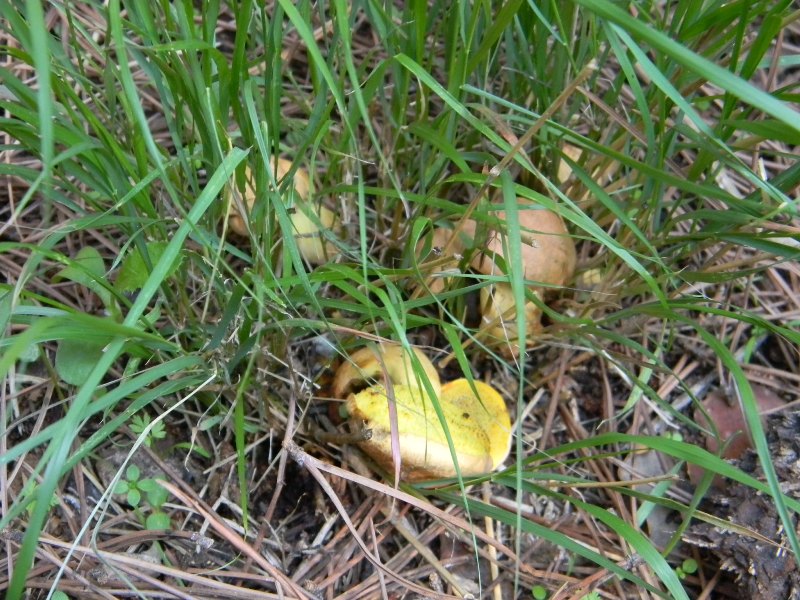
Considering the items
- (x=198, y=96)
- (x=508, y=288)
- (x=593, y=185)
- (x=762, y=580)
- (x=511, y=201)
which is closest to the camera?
(x=511, y=201)

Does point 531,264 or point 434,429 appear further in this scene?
point 531,264

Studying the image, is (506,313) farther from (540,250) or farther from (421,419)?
(421,419)

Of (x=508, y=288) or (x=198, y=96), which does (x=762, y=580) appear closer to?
(x=508, y=288)

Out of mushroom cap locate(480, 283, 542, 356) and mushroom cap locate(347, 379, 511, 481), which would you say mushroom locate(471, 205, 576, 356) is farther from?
mushroom cap locate(347, 379, 511, 481)

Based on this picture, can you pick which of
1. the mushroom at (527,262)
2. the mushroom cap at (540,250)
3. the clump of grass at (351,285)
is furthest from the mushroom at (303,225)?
the mushroom cap at (540,250)

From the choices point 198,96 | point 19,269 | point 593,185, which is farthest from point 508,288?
point 19,269

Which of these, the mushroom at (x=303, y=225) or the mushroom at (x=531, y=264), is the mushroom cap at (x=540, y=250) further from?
the mushroom at (x=303, y=225)

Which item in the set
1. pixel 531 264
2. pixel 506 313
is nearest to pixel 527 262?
pixel 531 264
